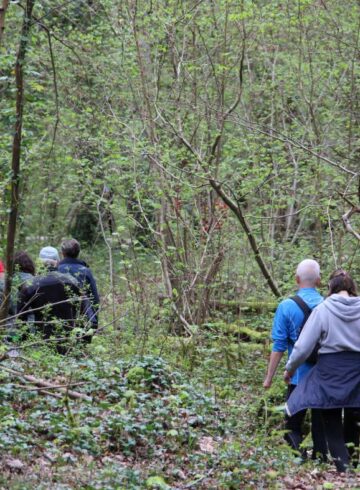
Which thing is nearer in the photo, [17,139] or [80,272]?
[17,139]

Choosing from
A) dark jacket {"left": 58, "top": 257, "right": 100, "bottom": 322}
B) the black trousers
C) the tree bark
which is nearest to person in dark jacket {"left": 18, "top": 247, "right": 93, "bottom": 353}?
dark jacket {"left": 58, "top": 257, "right": 100, "bottom": 322}

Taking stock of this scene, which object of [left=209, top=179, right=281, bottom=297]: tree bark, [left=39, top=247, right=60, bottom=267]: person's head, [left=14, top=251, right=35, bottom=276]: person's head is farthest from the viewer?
[left=209, top=179, right=281, bottom=297]: tree bark

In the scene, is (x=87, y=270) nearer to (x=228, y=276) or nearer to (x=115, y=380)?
(x=115, y=380)

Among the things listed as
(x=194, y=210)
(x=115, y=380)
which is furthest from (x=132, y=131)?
(x=115, y=380)

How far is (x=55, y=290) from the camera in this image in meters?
9.12

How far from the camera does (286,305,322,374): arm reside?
6.75 metres

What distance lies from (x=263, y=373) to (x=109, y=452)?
4.12 meters

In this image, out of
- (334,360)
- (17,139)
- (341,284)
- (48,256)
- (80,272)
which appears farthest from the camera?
(80,272)

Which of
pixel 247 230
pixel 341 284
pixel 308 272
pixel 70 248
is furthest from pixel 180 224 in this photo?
pixel 341 284

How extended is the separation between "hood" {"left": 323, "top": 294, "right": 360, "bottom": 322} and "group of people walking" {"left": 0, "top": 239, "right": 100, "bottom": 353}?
9.76 ft

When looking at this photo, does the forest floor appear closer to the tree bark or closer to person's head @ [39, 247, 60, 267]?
person's head @ [39, 247, 60, 267]

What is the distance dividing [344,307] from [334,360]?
1.51 feet

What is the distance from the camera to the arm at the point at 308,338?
22.1ft

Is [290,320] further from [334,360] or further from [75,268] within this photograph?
[75,268]
